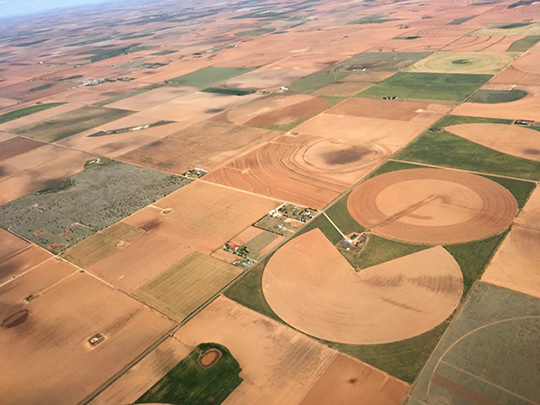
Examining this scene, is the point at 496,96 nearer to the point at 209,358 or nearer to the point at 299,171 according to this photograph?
the point at 299,171

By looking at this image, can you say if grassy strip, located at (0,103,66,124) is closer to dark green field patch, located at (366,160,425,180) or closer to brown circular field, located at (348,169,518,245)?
dark green field patch, located at (366,160,425,180)

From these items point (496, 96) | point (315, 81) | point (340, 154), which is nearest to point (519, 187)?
point (340, 154)

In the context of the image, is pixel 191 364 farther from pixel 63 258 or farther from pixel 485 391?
pixel 63 258

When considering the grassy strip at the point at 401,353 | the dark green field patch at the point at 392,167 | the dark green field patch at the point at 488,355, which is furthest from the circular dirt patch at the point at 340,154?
the grassy strip at the point at 401,353

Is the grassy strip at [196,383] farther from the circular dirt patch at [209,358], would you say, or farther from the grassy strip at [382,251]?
the grassy strip at [382,251]

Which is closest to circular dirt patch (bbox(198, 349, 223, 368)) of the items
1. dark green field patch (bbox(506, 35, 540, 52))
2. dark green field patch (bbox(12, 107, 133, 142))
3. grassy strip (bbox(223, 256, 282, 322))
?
grassy strip (bbox(223, 256, 282, 322))

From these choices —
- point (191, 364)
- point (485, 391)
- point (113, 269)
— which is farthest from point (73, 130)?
point (485, 391)

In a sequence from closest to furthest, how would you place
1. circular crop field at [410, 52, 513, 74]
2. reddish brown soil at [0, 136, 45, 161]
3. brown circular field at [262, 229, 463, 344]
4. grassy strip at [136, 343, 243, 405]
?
1. grassy strip at [136, 343, 243, 405]
2. brown circular field at [262, 229, 463, 344]
3. reddish brown soil at [0, 136, 45, 161]
4. circular crop field at [410, 52, 513, 74]
